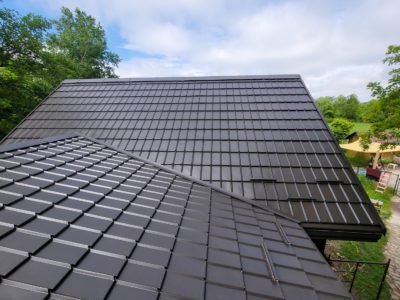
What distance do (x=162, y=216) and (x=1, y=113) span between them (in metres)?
16.6

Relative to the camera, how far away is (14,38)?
44.0ft

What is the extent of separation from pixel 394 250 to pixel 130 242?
43.3 ft

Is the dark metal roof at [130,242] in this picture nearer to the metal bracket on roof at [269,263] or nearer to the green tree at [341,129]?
the metal bracket on roof at [269,263]

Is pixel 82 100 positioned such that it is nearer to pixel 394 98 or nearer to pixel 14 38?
pixel 14 38

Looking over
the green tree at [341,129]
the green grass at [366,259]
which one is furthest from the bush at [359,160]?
the green grass at [366,259]

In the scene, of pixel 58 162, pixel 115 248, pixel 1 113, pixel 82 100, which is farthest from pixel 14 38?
pixel 115 248

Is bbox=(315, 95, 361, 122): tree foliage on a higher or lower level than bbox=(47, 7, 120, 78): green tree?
higher

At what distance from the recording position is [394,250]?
10.1 metres

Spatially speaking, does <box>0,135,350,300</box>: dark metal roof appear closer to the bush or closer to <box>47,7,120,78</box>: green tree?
<box>47,7,120,78</box>: green tree

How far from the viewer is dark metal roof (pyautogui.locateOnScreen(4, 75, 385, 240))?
5.17 m

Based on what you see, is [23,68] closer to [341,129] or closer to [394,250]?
[394,250]

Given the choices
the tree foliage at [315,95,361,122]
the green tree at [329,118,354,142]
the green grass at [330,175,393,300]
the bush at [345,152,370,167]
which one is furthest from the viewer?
the tree foliage at [315,95,361,122]

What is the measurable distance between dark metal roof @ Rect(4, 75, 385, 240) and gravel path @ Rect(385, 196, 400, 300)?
5328 mm

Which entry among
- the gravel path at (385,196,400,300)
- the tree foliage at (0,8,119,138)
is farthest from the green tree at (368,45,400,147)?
the tree foliage at (0,8,119,138)
